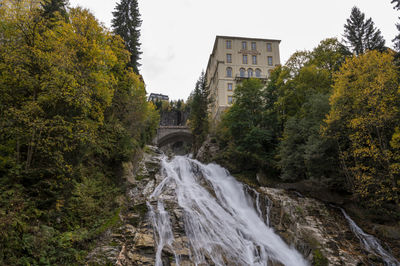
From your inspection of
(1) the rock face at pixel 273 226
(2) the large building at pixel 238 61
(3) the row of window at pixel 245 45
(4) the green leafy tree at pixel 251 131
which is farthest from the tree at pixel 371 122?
(3) the row of window at pixel 245 45

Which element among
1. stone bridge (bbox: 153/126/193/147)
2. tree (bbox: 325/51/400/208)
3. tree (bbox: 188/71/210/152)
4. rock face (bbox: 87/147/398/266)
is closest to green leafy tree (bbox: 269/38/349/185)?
tree (bbox: 325/51/400/208)

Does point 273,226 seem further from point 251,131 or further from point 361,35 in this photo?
point 361,35

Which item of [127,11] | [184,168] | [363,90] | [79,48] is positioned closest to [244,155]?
[184,168]

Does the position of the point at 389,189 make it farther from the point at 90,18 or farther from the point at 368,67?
the point at 90,18

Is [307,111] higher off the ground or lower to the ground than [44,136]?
higher

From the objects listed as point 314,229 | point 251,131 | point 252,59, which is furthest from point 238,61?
point 314,229

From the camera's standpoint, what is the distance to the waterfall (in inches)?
369


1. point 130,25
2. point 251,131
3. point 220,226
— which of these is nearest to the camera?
point 220,226

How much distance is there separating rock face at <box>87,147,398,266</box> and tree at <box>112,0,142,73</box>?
39.6 feet

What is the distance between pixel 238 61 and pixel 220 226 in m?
36.4

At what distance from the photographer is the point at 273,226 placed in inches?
481

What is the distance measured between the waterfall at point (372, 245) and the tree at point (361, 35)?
1893 centimetres

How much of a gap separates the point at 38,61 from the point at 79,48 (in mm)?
1790

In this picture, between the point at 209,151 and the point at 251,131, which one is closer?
the point at 251,131
